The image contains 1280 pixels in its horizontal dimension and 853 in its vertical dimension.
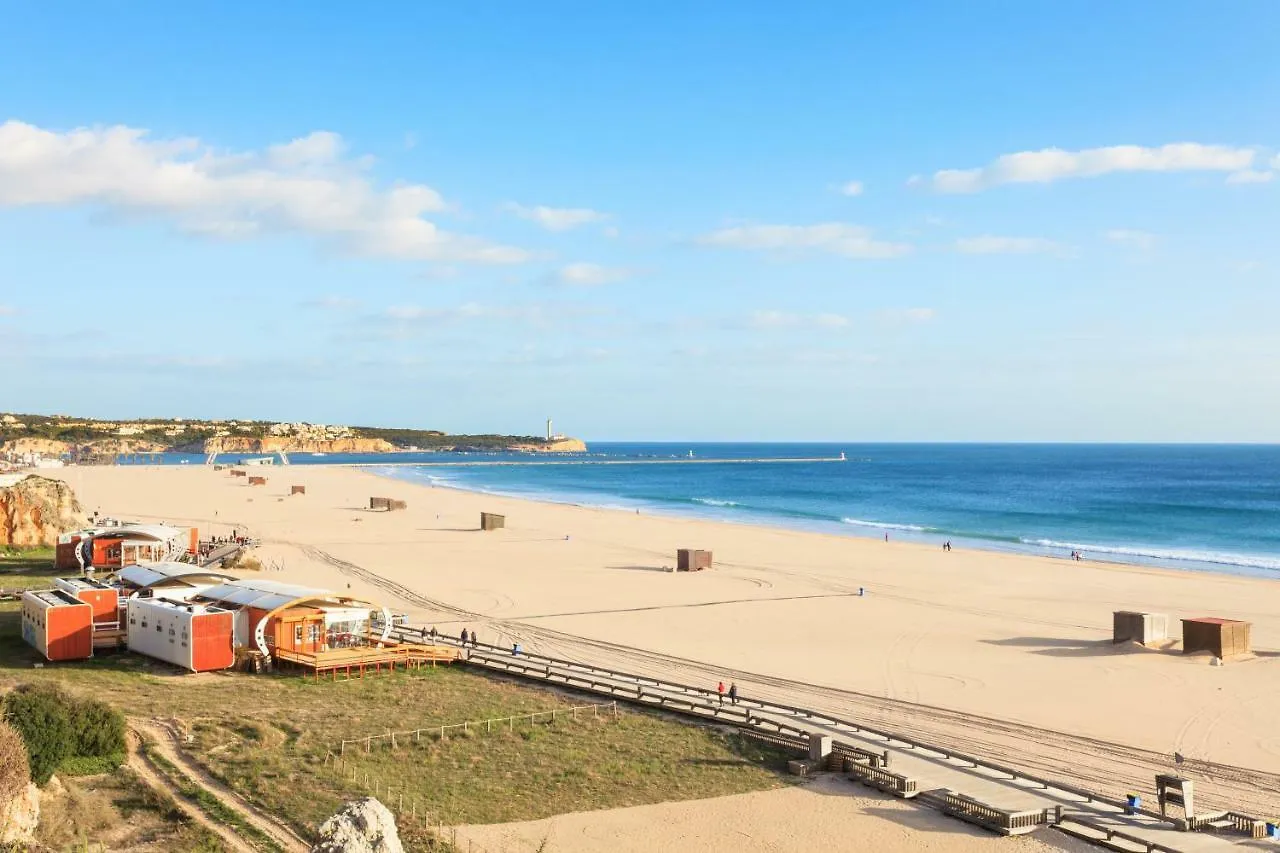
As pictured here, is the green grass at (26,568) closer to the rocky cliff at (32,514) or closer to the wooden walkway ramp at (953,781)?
the rocky cliff at (32,514)

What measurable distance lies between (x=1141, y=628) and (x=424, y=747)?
23.5 metres

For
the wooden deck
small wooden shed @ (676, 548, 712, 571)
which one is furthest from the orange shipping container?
small wooden shed @ (676, 548, 712, 571)

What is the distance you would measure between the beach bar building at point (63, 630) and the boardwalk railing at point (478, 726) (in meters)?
11.2

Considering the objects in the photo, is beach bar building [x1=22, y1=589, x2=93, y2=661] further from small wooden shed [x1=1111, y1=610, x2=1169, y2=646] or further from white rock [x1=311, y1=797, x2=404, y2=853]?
small wooden shed [x1=1111, y1=610, x2=1169, y2=646]

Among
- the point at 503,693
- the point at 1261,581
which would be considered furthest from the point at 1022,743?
the point at 1261,581

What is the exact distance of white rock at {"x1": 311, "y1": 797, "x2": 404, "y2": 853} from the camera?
12.6 metres

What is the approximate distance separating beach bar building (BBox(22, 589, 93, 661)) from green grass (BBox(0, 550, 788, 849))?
478mm

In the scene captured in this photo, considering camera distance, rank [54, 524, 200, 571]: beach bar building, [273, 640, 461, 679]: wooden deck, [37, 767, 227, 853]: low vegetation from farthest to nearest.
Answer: [54, 524, 200, 571]: beach bar building < [273, 640, 461, 679]: wooden deck < [37, 767, 227, 853]: low vegetation

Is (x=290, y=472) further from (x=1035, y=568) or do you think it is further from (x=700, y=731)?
(x=700, y=731)

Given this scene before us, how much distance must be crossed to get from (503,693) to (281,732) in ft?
19.1

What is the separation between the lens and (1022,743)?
73.6 ft

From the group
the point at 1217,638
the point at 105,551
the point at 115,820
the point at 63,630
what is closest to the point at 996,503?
the point at 1217,638

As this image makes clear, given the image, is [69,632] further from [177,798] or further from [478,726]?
[478,726]

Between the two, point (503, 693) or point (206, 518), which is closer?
point (503, 693)
